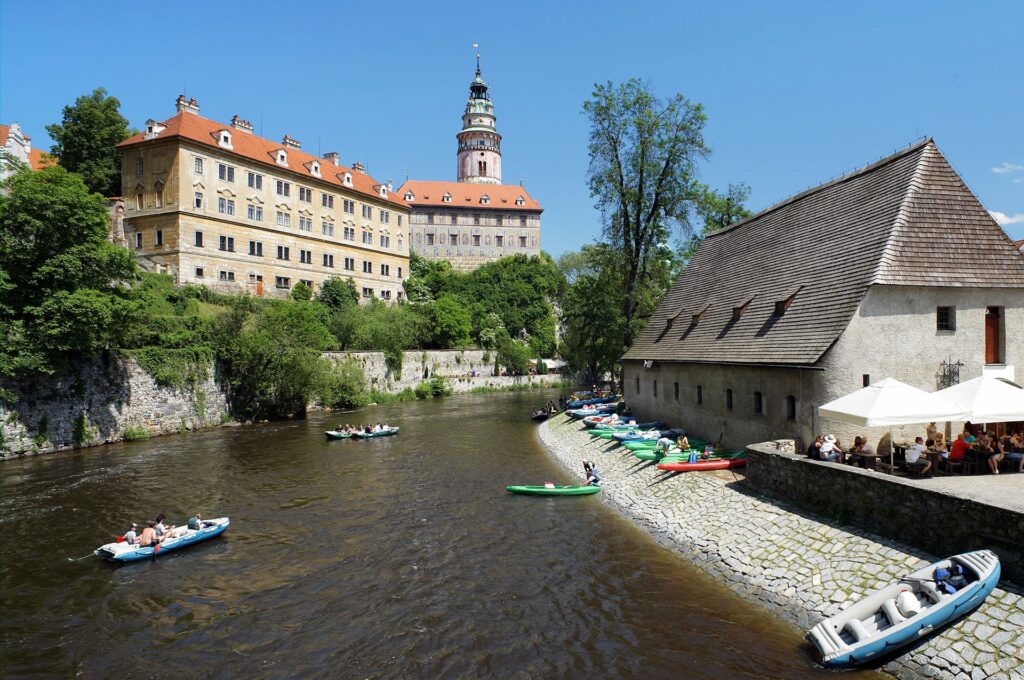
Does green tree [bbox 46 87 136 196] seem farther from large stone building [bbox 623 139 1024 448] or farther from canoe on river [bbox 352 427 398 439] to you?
large stone building [bbox 623 139 1024 448]

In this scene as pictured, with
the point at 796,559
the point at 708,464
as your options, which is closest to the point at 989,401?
the point at 796,559

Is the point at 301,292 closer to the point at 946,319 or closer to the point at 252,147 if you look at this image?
the point at 252,147

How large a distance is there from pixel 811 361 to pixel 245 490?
20592mm

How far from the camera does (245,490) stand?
23625mm

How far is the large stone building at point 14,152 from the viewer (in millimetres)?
42938

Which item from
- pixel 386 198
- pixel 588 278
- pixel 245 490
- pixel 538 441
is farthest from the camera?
pixel 386 198

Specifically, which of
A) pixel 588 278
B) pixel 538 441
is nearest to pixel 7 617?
pixel 538 441

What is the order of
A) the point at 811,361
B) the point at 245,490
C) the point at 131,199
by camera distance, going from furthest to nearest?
the point at 131,199 < the point at 245,490 < the point at 811,361

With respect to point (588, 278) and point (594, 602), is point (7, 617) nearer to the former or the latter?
point (594, 602)

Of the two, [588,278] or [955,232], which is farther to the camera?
[588,278]

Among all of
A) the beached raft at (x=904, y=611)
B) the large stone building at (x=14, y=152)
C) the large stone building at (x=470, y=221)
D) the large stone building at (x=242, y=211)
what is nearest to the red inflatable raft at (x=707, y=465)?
the beached raft at (x=904, y=611)

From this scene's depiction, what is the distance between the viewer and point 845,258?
1948 centimetres

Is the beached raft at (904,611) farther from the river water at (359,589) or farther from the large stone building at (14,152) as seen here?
the large stone building at (14,152)

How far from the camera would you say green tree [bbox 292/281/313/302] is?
2448 inches
